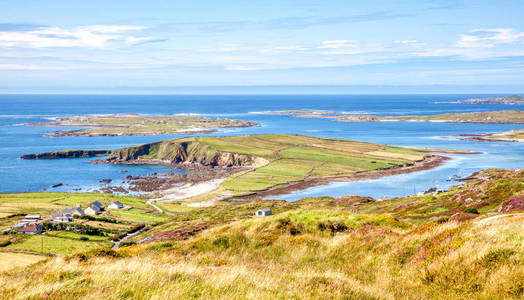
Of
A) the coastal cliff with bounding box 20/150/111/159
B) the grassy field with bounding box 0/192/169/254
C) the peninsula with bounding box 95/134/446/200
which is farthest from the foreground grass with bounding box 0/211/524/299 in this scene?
the coastal cliff with bounding box 20/150/111/159

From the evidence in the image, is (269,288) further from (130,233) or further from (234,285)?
(130,233)

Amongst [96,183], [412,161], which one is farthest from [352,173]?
[96,183]

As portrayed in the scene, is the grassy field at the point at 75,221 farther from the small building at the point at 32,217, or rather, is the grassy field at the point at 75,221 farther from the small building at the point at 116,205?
the small building at the point at 116,205

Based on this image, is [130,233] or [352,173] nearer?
[130,233]

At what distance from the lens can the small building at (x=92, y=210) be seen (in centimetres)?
8969

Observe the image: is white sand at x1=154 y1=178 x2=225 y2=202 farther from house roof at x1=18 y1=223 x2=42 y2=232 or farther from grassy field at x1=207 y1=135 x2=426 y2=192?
house roof at x1=18 y1=223 x2=42 y2=232

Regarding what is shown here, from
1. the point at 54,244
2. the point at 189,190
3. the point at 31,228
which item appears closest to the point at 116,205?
the point at 31,228

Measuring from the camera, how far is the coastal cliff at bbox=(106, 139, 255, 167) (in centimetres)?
16350

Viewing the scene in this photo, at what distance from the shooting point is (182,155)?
6821 inches

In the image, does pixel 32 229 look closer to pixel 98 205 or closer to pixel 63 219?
pixel 63 219

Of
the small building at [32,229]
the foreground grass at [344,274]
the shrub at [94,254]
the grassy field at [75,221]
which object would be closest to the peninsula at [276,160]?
the grassy field at [75,221]

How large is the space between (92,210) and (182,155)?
275 ft

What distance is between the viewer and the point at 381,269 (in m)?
14.2

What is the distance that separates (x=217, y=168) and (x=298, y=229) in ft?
455
